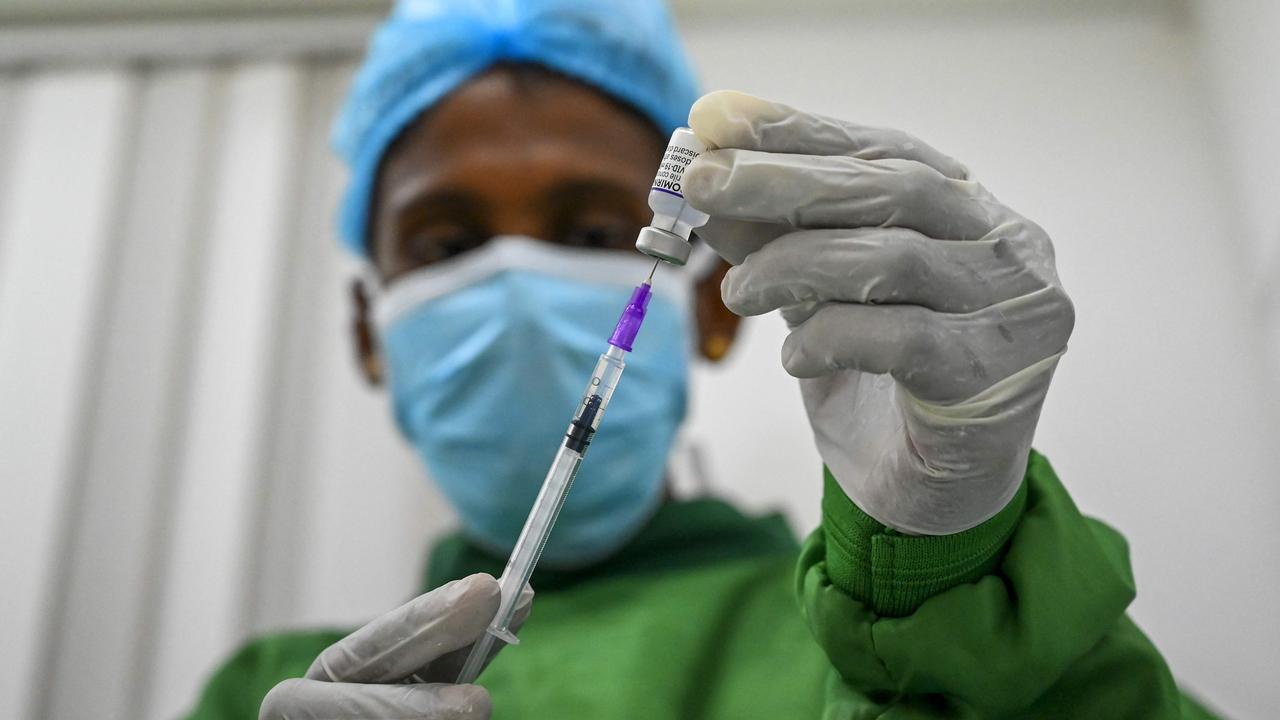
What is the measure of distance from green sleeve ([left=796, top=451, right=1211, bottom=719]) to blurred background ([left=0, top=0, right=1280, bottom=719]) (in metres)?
0.59

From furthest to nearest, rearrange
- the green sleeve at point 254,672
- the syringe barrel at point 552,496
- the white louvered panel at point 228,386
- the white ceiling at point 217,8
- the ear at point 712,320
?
the white ceiling at point 217,8 → the white louvered panel at point 228,386 → the ear at point 712,320 → the green sleeve at point 254,672 → the syringe barrel at point 552,496

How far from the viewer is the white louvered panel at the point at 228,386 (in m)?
1.49

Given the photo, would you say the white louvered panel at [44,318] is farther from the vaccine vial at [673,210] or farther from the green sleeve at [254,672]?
the vaccine vial at [673,210]

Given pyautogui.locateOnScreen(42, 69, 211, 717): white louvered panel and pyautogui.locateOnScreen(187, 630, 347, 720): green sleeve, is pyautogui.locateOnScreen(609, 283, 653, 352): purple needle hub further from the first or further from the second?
pyautogui.locateOnScreen(42, 69, 211, 717): white louvered panel

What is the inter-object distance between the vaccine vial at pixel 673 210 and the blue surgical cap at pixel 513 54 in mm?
710

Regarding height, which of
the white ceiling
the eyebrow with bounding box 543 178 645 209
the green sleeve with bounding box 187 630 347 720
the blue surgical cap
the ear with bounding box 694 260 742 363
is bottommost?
the green sleeve with bounding box 187 630 347 720

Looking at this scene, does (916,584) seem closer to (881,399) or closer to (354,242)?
(881,399)

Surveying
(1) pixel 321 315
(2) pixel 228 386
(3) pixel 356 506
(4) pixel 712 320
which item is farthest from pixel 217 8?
(4) pixel 712 320

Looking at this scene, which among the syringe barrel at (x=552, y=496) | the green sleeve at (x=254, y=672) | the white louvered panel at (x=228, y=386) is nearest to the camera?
the syringe barrel at (x=552, y=496)

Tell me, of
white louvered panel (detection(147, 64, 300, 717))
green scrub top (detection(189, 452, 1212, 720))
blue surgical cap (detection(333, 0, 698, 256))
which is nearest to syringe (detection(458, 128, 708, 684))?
green scrub top (detection(189, 452, 1212, 720))

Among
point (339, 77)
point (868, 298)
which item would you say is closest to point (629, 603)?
point (868, 298)

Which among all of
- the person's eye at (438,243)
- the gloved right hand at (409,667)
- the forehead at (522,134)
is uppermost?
the forehead at (522,134)

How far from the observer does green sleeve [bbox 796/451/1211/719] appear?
561 millimetres

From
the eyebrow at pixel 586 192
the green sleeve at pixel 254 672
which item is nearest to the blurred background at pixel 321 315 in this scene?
the green sleeve at pixel 254 672
